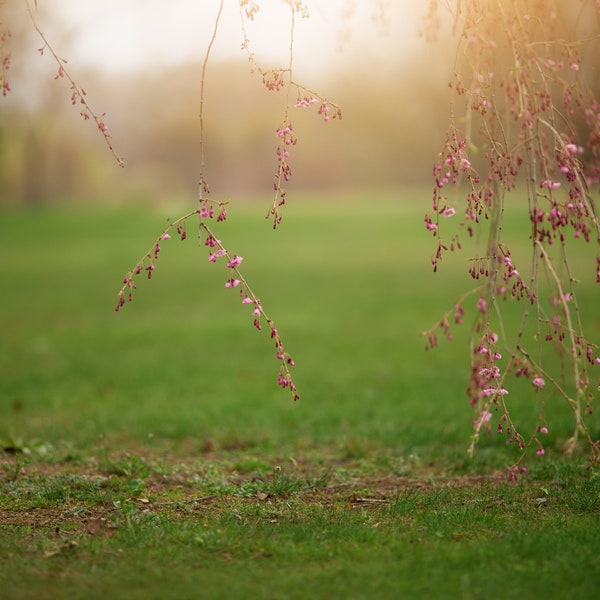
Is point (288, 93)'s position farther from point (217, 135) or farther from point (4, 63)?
point (217, 135)

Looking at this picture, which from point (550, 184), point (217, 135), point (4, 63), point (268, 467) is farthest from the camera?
point (217, 135)

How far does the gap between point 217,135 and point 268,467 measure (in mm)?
62602

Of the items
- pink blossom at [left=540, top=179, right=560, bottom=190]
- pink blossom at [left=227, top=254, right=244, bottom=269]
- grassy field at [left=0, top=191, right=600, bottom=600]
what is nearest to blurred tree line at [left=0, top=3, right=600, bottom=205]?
grassy field at [left=0, top=191, right=600, bottom=600]

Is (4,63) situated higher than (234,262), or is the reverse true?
(4,63)

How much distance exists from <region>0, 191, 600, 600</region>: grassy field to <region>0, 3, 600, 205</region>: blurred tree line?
1187 inches

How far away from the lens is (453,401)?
870 cm

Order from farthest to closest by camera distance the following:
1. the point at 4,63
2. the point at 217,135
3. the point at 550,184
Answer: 1. the point at 217,135
2. the point at 4,63
3. the point at 550,184

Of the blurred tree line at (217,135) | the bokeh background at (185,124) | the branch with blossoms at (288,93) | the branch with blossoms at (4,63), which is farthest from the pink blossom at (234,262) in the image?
the blurred tree line at (217,135)

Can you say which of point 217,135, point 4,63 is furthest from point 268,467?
point 217,135

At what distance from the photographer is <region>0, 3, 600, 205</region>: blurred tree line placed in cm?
4694

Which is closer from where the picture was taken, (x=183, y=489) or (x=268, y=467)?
(x=183, y=489)

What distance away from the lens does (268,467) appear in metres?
5.94

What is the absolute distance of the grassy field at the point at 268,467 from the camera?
12.3ft

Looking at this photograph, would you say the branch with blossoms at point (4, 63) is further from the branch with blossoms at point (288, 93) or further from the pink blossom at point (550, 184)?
the pink blossom at point (550, 184)
